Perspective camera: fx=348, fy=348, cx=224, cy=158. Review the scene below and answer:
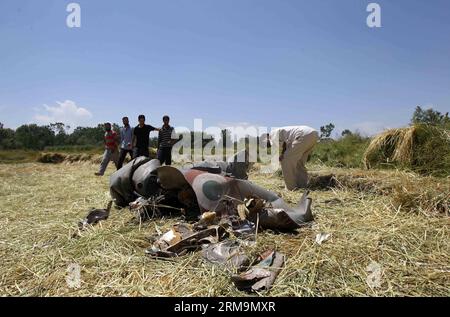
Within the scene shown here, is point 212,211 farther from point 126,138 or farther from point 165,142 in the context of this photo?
point 126,138

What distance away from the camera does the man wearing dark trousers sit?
22.3 ft

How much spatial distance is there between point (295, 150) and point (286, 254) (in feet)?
11.8

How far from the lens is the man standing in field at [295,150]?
600 cm

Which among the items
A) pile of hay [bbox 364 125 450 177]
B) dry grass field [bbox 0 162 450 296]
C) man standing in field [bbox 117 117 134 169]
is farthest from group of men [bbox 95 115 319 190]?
dry grass field [bbox 0 162 450 296]

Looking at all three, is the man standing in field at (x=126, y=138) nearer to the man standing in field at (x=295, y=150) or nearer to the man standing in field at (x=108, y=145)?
the man standing in field at (x=108, y=145)

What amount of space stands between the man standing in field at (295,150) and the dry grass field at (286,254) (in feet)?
5.59

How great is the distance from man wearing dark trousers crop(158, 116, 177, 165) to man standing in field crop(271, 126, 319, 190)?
204cm

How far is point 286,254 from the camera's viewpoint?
8.64ft

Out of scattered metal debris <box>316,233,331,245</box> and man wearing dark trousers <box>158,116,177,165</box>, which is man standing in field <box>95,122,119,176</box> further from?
scattered metal debris <box>316,233,331,245</box>

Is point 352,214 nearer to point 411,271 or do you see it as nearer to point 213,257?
point 411,271

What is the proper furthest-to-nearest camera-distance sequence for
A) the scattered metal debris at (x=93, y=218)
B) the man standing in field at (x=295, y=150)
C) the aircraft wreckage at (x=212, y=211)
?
the man standing in field at (x=295, y=150)
the scattered metal debris at (x=93, y=218)
the aircraft wreckage at (x=212, y=211)

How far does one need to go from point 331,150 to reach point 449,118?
301 cm

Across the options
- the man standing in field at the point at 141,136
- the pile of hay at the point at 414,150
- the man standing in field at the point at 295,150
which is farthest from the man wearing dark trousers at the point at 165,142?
the pile of hay at the point at 414,150
